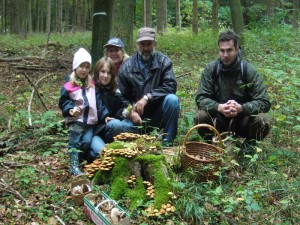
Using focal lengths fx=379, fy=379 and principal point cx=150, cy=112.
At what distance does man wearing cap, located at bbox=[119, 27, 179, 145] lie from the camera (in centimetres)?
527

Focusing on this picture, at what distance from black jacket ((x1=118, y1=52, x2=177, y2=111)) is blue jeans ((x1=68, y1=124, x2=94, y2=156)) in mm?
1001

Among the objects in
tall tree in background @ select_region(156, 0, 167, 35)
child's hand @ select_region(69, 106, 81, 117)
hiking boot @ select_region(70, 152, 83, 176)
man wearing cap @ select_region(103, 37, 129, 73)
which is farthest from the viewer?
tall tree in background @ select_region(156, 0, 167, 35)

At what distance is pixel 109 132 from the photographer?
16.5 feet

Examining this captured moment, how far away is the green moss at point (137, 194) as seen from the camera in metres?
3.83

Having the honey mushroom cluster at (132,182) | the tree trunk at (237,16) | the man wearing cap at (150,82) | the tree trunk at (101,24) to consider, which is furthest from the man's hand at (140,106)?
the tree trunk at (237,16)

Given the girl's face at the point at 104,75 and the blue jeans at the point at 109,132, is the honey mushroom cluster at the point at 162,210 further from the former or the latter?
the girl's face at the point at 104,75

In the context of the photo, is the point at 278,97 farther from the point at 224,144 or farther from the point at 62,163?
the point at 62,163

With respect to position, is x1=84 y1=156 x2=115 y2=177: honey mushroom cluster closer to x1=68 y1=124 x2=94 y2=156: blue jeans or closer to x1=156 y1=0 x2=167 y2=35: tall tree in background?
x1=68 y1=124 x2=94 y2=156: blue jeans

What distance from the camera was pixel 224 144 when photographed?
181 inches


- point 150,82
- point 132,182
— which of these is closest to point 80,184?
point 132,182

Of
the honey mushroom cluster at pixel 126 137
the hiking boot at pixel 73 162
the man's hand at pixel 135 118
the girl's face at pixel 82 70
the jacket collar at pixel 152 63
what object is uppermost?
the jacket collar at pixel 152 63

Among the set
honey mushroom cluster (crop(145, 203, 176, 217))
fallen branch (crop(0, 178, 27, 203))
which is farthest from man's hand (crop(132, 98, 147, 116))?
fallen branch (crop(0, 178, 27, 203))

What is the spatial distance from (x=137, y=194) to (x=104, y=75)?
6.01ft

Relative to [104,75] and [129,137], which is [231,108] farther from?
[104,75]
